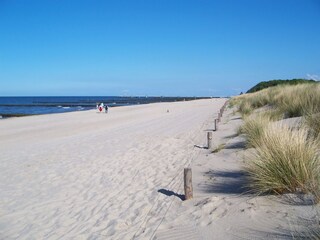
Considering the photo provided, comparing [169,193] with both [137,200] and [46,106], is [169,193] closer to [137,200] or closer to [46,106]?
[137,200]

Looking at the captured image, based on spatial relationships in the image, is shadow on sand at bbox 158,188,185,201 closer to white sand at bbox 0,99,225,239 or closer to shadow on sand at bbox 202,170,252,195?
white sand at bbox 0,99,225,239

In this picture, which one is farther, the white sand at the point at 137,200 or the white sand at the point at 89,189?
the white sand at the point at 89,189

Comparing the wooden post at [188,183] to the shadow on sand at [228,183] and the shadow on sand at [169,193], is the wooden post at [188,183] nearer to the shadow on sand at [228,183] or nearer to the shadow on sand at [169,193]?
the shadow on sand at [169,193]

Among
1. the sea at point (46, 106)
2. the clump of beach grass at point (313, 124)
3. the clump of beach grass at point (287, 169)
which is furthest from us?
the sea at point (46, 106)

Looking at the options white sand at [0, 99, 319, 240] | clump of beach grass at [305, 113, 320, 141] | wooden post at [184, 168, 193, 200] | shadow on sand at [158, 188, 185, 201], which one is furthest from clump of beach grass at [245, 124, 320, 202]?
clump of beach grass at [305, 113, 320, 141]

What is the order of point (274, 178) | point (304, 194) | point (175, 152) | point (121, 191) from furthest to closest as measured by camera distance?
point (175, 152) → point (121, 191) → point (274, 178) → point (304, 194)

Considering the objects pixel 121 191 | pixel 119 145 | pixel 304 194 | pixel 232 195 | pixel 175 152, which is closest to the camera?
pixel 304 194

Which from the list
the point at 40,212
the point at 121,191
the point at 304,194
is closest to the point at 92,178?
the point at 121,191

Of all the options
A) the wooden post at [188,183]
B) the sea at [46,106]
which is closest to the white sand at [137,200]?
the wooden post at [188,183]

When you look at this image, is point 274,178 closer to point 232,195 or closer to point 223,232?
point 232,195

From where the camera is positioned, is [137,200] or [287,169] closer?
[287,169]

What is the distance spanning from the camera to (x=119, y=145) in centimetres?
1263

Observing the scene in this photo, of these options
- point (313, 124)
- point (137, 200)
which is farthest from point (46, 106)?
point (137, 200)

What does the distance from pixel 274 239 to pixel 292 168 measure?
4.57 ft
